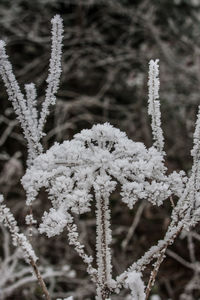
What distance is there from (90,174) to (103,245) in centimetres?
15

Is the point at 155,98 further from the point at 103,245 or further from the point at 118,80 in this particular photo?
the point at 118,80

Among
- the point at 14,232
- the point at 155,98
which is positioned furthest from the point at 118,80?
the point at 14,232

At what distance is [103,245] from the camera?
676 mm

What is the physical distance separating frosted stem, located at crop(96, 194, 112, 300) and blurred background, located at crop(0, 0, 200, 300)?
2092 millimetres

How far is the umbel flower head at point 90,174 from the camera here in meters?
0.60

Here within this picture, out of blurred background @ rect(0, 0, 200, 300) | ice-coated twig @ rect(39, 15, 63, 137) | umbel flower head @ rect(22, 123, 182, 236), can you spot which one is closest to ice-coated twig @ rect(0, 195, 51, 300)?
umbel flower head @ rect(22, 123, 182, 236)

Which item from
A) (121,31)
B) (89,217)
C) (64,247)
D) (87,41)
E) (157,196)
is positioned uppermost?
(121,31)

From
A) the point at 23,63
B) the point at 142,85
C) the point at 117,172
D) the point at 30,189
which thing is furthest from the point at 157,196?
the point at 23,63

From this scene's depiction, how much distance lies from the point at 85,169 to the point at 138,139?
9.60 feet

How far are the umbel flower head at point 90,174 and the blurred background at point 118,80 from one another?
218cm

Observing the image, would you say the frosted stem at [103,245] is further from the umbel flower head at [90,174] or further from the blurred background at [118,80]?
the blurred background at [118,80]

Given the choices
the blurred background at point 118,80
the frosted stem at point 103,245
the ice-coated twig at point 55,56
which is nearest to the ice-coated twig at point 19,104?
the ice-coated twig at point 55,56

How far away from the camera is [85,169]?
62 centimetres

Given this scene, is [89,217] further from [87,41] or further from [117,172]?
[117,172]
